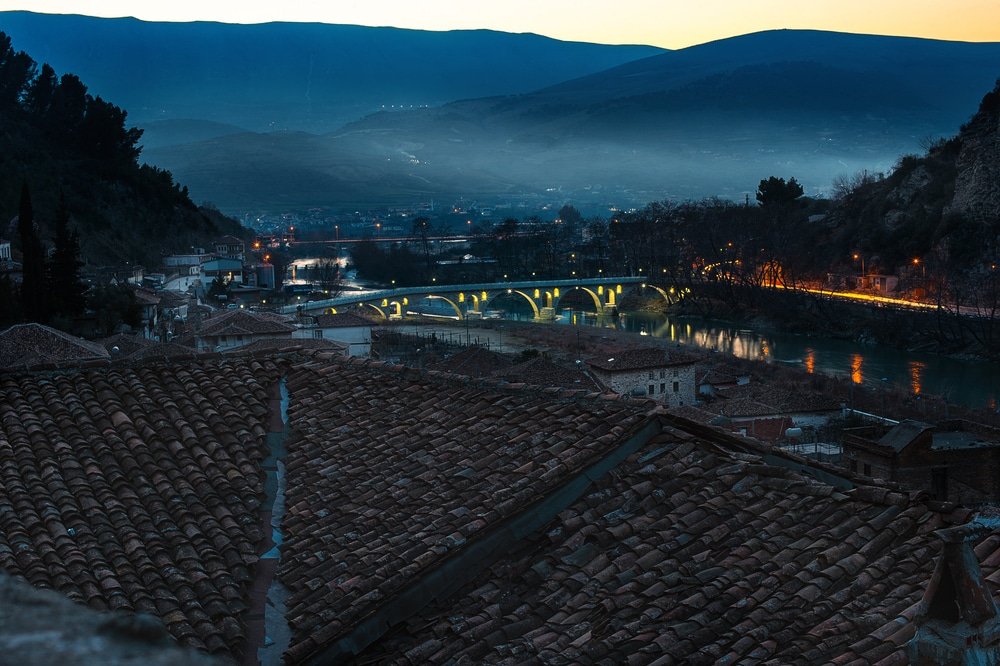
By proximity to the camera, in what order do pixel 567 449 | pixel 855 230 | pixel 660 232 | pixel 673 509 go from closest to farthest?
pixel 673 509 < pixel 567 449 < pixel 855 230 < pixel 660 232

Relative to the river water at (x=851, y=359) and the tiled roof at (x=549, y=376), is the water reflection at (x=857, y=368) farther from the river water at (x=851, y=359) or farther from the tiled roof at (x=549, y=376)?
the tiled roof at (x=549, y=376)

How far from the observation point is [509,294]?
187ft

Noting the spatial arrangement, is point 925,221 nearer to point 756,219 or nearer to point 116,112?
point 756,219

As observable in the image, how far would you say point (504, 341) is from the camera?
130 feet

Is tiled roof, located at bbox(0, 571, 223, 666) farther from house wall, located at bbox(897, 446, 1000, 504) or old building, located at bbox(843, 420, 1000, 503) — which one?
house wall, located at bbox(897, 446, 1000, 504)

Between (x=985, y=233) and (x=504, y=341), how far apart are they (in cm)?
1917

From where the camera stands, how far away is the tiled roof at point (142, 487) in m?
3.36

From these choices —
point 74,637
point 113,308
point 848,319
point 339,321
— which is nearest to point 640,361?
point 339,321

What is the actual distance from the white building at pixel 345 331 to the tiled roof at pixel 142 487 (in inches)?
954

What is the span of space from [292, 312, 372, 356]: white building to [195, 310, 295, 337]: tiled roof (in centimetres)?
472

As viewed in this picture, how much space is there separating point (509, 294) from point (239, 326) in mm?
34120

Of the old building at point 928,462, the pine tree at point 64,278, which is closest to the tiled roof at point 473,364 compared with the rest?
the pine tree at point 64,278

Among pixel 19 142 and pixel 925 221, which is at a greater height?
pixel 19 142

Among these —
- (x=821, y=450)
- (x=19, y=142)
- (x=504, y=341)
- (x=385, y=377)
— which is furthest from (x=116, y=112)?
(x=385, y=377)
